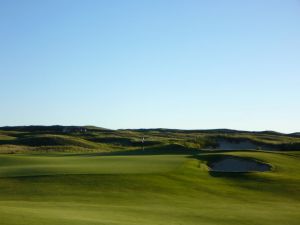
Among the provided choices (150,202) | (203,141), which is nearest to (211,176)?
(150,202)

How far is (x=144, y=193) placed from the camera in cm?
2898

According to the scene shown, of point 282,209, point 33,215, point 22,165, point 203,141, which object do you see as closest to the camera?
point 33,215

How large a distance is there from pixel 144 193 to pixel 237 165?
13.2 metres

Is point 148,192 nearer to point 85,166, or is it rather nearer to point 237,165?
point 85,166

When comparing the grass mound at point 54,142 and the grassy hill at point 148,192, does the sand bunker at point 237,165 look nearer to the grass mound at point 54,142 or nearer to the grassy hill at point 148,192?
the grassy hill at point 148,192

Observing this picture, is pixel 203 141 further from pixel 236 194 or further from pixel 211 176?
pixel 236 194

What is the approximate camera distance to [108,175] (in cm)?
3262

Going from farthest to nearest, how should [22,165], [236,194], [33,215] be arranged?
1. [22,165]
2. [236,194]
3. [33,215]

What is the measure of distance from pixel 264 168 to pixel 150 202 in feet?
49.5

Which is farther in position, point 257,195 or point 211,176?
point 211,176

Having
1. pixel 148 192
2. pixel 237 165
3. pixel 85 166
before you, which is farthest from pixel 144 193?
pixel 237 165

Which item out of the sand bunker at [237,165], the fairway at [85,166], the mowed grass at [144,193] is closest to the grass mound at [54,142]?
the fairway at [85,166]

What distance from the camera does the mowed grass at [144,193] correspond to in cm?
2108

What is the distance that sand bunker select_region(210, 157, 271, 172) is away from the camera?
129ft
